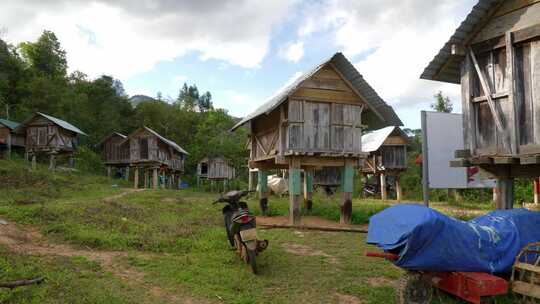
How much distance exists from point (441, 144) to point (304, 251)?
417 centimetres

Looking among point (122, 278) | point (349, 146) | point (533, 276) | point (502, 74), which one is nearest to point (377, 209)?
point (349, 146)

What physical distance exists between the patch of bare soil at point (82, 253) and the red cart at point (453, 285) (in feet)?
9.16

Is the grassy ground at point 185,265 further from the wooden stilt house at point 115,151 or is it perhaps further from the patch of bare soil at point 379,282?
the wooden stilt house at point 115,151

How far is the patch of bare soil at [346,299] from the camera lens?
568cm

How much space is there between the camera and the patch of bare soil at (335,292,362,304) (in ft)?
18.6

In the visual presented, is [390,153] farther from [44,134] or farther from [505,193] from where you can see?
[44,134]

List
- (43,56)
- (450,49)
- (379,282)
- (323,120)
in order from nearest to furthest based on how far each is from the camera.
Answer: (379,282) < (450,49) < (323,120) < (43,56)

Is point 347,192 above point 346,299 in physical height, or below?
above

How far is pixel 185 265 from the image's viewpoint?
24.6 ft

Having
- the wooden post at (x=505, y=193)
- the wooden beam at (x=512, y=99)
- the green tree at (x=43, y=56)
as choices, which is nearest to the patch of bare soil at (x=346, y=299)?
the wooden beam at (x=512, y=99)

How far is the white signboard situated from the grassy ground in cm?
258

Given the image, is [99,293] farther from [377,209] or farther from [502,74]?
[377,209]

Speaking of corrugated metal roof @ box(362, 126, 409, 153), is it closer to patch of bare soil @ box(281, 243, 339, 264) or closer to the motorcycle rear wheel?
patch of bare soil @ box(281, 243, 339, 264)

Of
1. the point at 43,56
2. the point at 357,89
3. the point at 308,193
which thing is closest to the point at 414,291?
the point at 357,89
